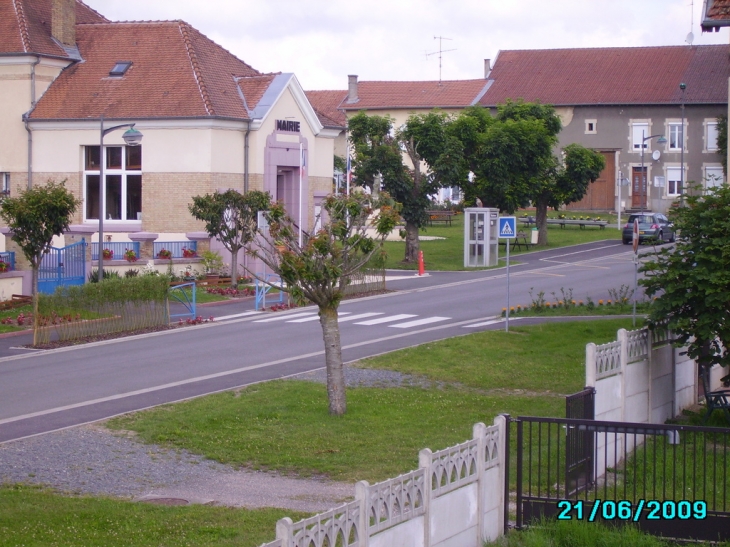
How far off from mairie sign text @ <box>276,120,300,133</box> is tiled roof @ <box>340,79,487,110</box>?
3768 cm

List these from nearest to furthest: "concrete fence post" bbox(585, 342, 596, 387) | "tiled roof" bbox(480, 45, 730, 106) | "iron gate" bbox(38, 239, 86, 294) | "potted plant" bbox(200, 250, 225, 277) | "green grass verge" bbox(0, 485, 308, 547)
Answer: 1. "green grass verge" bbox(0, 485, 308, 547)
2. "concrete fence post" bbox(585, 342, 596, 387)
3. "iron gate" bbox(38, 239, 86, 294)
4. "potted plant" bbox(200, 250, 225, 277)
5. "tiled roof" bbox(480, 45, 730, 106)

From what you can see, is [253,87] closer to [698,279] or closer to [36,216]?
[36,216]

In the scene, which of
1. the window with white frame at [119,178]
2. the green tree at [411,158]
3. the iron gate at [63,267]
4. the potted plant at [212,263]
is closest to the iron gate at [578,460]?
the iron gate at [63,267]

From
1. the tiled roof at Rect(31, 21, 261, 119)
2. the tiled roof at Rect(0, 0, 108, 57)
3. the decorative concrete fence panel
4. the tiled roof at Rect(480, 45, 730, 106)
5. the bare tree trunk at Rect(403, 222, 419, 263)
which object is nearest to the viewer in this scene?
the decorative concrete fence panel

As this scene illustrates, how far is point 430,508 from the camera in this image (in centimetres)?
759

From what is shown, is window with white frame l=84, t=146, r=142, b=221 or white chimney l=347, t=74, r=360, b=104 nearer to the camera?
window with white frame l=84, t=146, r=142, b=221

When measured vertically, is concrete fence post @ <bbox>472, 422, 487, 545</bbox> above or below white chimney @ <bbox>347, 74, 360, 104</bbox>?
below

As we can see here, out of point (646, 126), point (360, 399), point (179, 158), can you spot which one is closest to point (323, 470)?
point (360, 399)

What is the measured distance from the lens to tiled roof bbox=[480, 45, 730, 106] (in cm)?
6581

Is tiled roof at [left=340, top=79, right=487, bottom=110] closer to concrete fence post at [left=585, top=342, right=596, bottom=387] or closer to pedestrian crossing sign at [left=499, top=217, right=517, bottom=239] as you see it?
pedestrian crossing sign at [left=499, top=217, right=517, bottom=239]

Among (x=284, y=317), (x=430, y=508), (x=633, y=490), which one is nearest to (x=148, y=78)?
(x=284, y=317)

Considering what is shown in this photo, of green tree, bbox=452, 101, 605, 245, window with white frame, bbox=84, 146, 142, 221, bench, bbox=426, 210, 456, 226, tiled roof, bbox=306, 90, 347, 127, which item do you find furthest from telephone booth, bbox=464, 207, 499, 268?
tiled roof, bbox=306, 90, 347, 127

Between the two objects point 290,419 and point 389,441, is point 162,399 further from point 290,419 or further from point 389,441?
point 389,441

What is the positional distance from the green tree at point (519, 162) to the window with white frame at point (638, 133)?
20.5 meters
